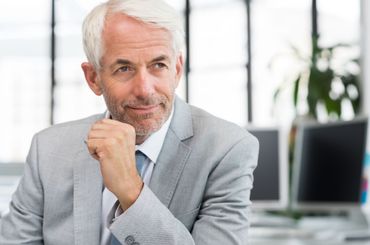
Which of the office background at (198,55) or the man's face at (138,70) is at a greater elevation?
the man's face at (138,70)

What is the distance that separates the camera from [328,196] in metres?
2.72

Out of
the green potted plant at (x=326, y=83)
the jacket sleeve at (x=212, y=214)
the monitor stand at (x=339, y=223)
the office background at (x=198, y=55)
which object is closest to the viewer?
the jacket sleeve at (x=212, y=214)

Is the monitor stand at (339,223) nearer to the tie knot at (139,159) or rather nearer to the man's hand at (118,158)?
the tie knot at (139,159)

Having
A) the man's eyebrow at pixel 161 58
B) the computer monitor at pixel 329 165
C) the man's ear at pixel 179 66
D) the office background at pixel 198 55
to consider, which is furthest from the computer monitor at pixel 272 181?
the office background at pixel 198 55

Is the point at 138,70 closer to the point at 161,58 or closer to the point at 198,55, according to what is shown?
the point at 161,58

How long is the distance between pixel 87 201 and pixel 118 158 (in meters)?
0.21

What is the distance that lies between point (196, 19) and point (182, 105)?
7.20 metres

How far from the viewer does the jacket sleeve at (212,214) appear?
1.25 meters

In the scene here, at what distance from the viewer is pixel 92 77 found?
56.2 inches

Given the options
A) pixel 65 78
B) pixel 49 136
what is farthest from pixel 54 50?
pixel 49 136

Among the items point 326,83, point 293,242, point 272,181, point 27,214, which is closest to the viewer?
point 27,214

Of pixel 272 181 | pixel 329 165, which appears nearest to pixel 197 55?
pixel 272 181

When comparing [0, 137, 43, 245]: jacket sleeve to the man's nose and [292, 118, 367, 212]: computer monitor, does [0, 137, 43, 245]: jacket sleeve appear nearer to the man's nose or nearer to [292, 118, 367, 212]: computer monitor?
the man's nose

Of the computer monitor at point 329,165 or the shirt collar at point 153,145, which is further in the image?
the computer monitor at point 329,165
